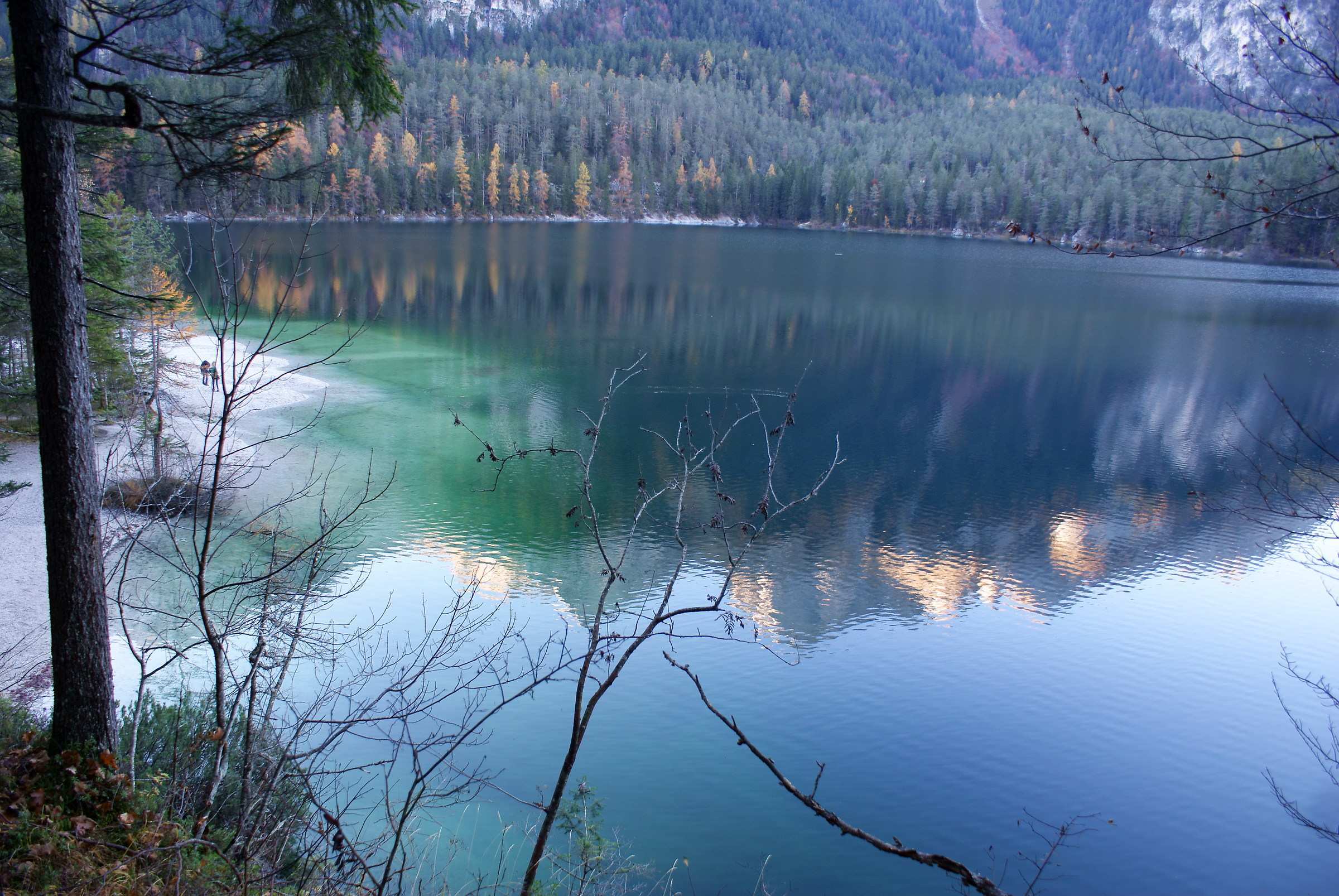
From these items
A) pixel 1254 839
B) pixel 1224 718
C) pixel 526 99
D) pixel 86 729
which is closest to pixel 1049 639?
pixel 1224 718

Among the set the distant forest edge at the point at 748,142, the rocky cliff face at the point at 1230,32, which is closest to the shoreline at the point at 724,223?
the distant forest edge at the point at 748,142

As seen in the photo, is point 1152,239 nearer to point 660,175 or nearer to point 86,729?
point 86,729

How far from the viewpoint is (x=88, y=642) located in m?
4.66

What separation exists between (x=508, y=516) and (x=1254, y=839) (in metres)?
11.5

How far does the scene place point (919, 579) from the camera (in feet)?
45.8

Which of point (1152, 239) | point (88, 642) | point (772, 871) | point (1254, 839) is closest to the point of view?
point (1152, 239)

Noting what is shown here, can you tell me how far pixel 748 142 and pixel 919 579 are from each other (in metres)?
114

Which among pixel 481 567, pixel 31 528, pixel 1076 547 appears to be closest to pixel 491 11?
pixel 31 528

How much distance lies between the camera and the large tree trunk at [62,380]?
4.09 m

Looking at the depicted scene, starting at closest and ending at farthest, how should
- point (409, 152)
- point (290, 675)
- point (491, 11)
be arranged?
point (290, 675), point (409, 152), point (491, 11)

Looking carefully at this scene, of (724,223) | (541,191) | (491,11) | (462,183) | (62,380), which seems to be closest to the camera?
(62,380)

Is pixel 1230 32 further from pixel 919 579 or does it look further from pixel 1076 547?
pixel 919 579

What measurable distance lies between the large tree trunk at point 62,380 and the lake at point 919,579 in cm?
363

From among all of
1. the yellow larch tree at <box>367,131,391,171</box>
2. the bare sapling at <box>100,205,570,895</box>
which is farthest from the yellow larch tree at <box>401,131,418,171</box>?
the bare sapling at <box>100,205,570,895</box>
